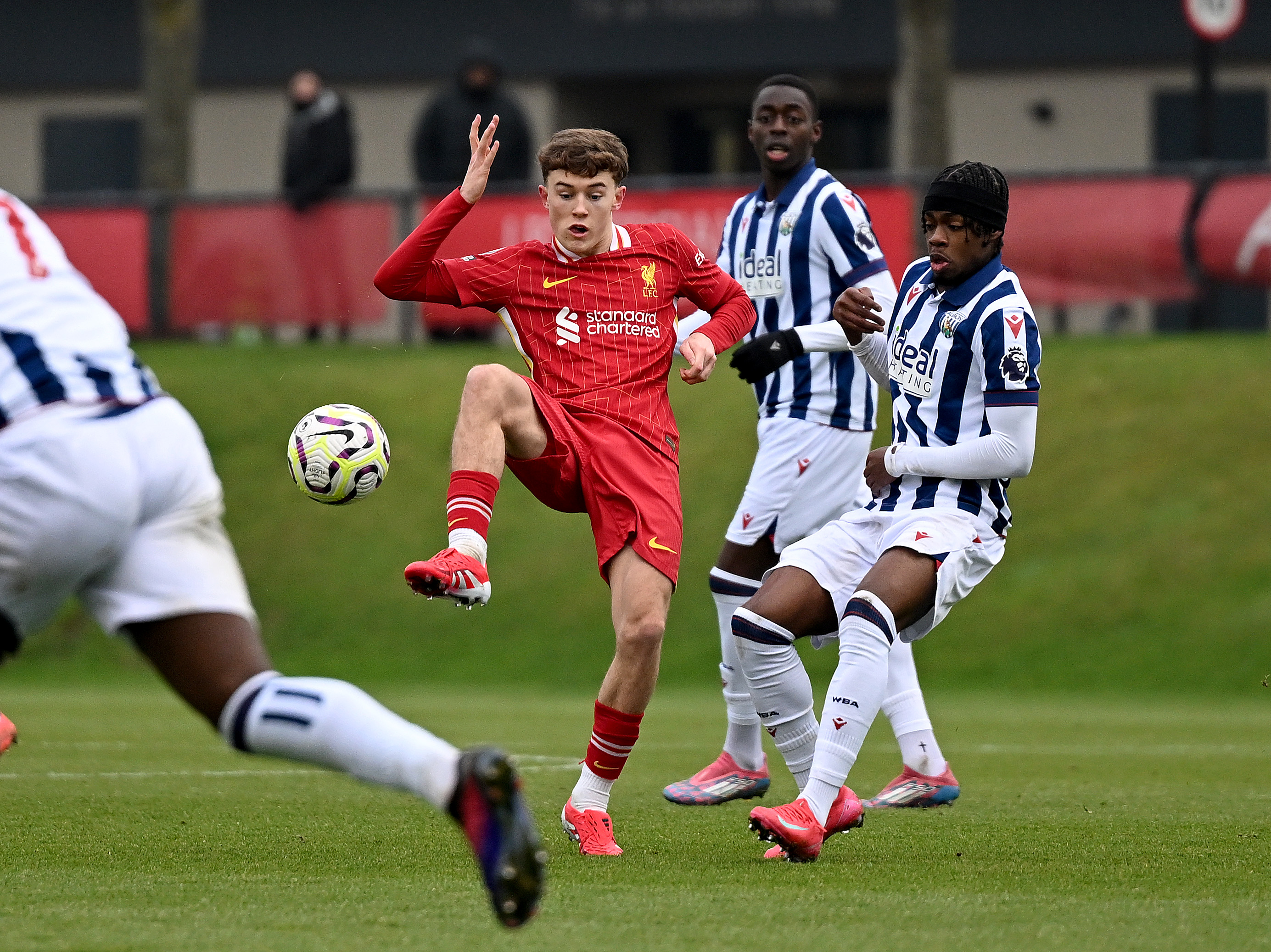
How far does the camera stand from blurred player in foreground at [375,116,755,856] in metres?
6.28

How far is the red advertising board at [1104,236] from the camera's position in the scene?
16141mm

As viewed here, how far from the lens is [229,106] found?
2702 centimetres

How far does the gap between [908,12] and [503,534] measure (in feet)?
23.8

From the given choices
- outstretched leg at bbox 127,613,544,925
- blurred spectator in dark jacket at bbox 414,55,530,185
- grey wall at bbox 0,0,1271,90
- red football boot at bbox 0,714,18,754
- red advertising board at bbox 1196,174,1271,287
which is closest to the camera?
outstretched leg at bbox 127,613,544,925

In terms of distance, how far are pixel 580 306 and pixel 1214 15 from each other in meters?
12.7

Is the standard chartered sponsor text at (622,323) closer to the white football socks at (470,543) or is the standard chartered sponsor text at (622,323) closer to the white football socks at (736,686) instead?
the white football socks at (470,543)

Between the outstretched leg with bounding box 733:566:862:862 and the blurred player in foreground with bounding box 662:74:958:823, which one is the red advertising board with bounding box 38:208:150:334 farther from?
the outstretched leg with bounding box 733:566:862:862

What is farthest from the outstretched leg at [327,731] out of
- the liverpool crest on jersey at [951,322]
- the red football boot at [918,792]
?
the red football boot at [918,792]

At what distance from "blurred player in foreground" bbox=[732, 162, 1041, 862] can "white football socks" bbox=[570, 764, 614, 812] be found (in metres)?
0.61

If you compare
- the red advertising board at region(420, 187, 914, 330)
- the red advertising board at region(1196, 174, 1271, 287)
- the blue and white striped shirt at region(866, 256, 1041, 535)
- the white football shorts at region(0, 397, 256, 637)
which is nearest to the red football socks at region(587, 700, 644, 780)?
the blue and white striped shirt at region(866, 256, 1041, 535)

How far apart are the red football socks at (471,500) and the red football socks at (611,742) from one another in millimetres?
718

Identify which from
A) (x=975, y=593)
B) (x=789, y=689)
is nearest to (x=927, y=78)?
(x=975, y=593)

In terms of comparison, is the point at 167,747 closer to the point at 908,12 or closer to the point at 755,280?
the point at 755,280

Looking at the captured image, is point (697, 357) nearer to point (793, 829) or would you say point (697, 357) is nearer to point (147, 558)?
point (793, 829)
